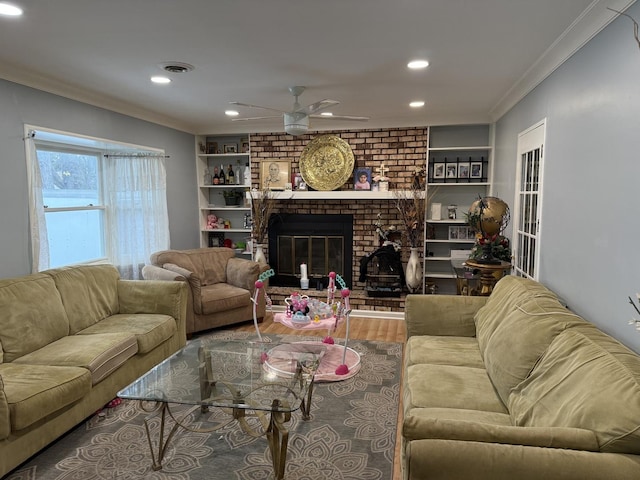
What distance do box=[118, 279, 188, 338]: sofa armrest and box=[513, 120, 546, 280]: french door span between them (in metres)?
2.88

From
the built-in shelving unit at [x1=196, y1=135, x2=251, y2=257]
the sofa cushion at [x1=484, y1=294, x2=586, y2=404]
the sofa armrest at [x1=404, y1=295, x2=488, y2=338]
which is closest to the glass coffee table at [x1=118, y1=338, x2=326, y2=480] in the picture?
the sofa armrest at [x1=404, y1=295, x2=488, y2=338]

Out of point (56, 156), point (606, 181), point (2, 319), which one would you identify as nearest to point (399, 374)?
point (606, 181)

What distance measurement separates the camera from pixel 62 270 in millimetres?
3264

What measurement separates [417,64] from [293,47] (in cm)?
93

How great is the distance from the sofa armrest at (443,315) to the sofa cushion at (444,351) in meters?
0.09

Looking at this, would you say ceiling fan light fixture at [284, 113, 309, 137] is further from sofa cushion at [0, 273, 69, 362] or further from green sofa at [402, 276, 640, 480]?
sofa cushion at [0, 273, 69, 362]

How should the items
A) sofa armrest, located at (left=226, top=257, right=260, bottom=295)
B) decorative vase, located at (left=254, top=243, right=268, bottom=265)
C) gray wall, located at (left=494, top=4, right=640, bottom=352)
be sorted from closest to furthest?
gray wall, located at (left=494, top=4, right=640, bottom=352), sofa armrest, located at (left=226, top=257, right=260, bottom=295), decorative vase, located at (left=254, top=243, right=268, bottom=265)

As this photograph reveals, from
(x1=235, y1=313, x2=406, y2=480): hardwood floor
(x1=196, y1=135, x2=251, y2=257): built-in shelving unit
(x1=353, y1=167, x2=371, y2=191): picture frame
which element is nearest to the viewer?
(x1=235, y1=313, x2=406, y2=480): hardwood floor

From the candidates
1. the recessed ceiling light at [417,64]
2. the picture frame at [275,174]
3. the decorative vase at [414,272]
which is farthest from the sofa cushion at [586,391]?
the picture frame at [275,174]

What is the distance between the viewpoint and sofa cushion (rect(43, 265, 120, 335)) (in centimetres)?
314

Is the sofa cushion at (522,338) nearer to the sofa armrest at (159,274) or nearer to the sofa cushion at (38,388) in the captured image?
the sofa cushion at (38,388)

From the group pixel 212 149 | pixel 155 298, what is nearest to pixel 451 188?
pixel 212 149

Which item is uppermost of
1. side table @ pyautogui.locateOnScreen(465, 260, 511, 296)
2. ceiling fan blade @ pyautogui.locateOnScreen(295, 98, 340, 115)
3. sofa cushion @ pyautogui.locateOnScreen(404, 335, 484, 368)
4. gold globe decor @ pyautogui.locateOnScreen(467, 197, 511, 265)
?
ceiling fan blade @ pyautogui.locateOnScreen(295, 98, 340, 115)

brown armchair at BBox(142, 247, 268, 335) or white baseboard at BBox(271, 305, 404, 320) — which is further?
white baseboard at BBox(271, 305, 404, 320)
